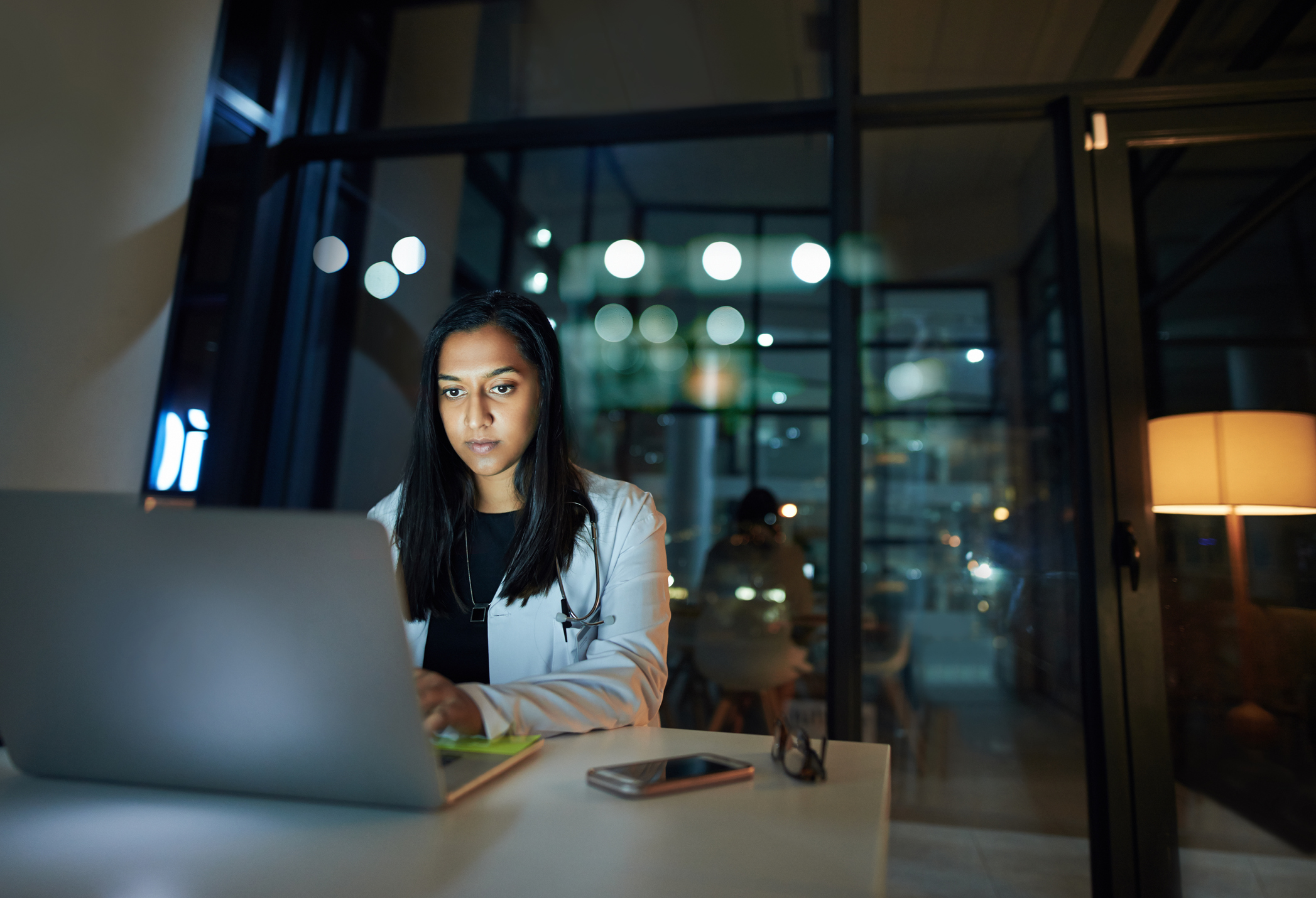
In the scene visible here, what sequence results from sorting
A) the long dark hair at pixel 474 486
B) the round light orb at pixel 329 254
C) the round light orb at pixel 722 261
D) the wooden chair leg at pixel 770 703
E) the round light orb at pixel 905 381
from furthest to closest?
the round light orb at pixel 722 261
the round light orb at pixel 905 381
the wooden chair leg at pixel 770 703
the round light orb at pixel 329 254
the long dark hair at pixel 474 486

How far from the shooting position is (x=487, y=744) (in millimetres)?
932

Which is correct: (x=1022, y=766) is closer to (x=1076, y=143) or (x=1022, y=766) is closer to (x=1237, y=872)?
(x=1237, y=872)

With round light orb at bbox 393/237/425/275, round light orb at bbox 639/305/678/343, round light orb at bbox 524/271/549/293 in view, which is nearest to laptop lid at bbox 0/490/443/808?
round light orb at bbox 393/237/425/275

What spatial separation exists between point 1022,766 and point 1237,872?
142 centimetres

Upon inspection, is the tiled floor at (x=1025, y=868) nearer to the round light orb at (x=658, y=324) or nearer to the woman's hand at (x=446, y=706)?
the woman's hand at (x=446, y=706)

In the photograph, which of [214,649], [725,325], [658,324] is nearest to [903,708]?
[725,325]

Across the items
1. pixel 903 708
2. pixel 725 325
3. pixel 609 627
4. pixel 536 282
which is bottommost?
pixel 903 708

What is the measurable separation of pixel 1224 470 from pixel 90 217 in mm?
3388

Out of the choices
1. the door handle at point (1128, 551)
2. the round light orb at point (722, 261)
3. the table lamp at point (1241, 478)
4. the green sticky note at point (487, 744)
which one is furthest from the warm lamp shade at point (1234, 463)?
the round light orb at point (722, 261)

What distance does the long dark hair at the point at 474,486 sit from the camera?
4.73ft

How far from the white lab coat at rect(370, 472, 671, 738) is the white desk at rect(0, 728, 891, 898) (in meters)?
0.32

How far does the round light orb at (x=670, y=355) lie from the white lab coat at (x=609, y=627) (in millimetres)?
3905

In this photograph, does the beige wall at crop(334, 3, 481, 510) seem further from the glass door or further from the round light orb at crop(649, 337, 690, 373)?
the glass door

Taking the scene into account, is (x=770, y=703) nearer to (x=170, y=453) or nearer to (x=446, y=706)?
(x=170, y=453)
